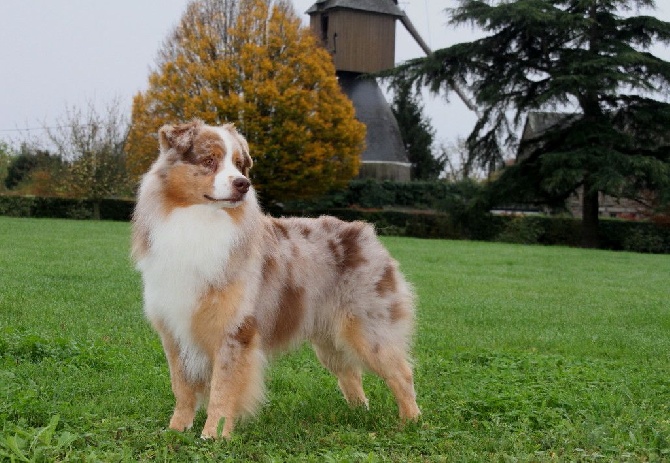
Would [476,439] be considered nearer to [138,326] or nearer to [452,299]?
[138,326]

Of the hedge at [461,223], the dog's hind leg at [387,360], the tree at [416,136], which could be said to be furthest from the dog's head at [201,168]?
the tree at [416,136]

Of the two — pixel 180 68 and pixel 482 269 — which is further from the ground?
pixel 180 68

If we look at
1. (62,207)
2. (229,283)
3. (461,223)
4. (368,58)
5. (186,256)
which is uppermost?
(368,58)

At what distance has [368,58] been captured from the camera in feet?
148

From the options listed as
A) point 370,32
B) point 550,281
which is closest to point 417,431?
point 550,281

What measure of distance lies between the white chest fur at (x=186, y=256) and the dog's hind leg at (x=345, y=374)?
141 cm

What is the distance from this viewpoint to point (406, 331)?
6160 millimetres

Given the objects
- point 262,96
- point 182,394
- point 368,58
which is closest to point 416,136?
point 368,58

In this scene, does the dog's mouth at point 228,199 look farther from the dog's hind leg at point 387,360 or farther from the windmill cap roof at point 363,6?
the windmill cap roof at point 363,6

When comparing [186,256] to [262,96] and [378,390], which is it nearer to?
[378,390]

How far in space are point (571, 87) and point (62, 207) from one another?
937 inches

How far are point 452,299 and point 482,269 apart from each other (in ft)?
20.1

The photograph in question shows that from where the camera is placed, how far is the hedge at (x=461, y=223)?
110ft

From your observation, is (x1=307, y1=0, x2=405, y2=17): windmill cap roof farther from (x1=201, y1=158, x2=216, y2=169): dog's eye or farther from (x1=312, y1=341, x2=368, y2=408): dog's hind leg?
(x1=201, y1=158, x2=216, y2=169): dog's eye
